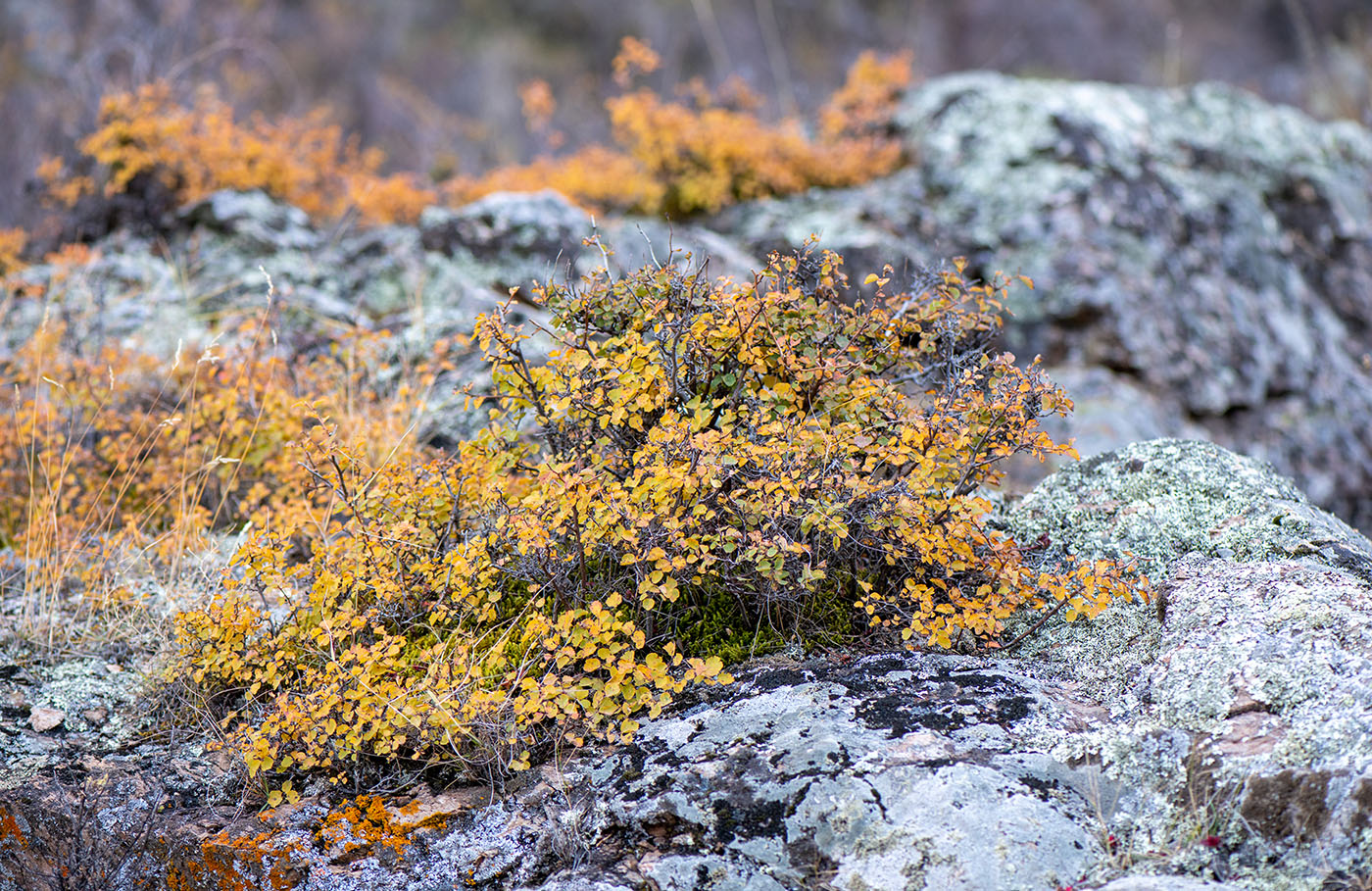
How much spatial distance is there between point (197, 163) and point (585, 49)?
11169 millimetres

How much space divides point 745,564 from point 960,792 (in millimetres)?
894

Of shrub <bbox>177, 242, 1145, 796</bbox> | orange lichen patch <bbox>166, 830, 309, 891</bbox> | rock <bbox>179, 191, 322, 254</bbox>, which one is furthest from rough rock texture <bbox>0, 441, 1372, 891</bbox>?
rock <bbox>179, 191, 322, 254</bbox>

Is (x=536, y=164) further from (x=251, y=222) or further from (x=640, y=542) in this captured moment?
(x=640, y=542)

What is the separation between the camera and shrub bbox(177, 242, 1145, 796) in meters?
2.62

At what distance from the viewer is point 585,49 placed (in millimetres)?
16109

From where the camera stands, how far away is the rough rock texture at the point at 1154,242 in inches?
246

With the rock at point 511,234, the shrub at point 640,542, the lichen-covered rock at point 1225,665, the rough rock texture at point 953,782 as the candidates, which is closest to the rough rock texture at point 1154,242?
the rock at point 511,234

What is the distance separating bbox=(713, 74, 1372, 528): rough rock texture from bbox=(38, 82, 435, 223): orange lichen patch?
2.37 m

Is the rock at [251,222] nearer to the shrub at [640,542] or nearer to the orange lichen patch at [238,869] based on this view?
the shrub at [640,542]

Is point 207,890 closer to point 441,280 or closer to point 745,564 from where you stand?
point 745,564

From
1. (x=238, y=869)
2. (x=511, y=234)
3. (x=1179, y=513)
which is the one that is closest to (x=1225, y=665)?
(x=1179, y=513)

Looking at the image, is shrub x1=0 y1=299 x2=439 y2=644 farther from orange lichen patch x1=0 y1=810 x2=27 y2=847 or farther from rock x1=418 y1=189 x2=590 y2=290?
rock x1=418 y1=189 x2=590 y2=290

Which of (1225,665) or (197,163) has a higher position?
(197,163)

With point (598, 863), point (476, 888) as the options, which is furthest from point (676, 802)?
point (476, 888)
